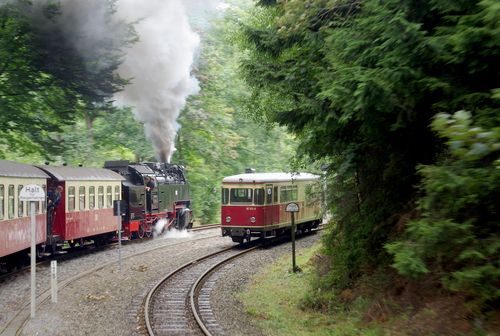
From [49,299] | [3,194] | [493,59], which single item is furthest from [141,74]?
[493,59]

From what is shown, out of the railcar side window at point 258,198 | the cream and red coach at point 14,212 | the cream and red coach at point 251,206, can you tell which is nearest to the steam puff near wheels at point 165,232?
the cream and red coach at point 251,206

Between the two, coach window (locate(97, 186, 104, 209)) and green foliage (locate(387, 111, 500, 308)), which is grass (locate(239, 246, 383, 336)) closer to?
green foliage (locate(387, 111, 500, 308))

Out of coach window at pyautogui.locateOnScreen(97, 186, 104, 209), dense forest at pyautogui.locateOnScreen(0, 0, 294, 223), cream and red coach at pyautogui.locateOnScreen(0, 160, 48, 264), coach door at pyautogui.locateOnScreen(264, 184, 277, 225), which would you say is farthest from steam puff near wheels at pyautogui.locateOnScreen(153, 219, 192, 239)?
cream and red coach at pyautogui.locateOnScreen(0, 160, 48, 264)

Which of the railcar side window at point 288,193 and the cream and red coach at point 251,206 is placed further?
the railcar side window at point 288,193

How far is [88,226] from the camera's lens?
2030cm

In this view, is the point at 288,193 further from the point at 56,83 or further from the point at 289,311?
the point at 289,311

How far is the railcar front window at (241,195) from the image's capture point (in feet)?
70.9

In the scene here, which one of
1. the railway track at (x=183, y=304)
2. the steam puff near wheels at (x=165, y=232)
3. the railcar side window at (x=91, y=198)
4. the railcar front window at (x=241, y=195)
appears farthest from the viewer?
the steam puff near wheels at (x=165, y=232)

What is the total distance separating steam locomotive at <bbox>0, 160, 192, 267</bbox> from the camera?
14.7 meters

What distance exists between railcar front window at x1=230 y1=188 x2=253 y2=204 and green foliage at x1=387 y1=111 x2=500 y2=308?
15.1 m

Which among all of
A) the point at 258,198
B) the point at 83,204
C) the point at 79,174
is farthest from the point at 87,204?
the point at 258,198

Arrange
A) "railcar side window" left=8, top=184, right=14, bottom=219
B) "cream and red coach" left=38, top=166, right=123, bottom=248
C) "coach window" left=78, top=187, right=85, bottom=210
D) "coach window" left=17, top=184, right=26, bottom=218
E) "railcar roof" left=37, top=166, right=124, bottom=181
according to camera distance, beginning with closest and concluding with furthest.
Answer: "railcar side window" left=8, top=184, right=14, bottom=219
"coach window" left=17, top=184, right=26, bottom=218
"railcar roof" left=37, top=166, right=124, bottom=181
"cream and red coach" left=38, top=166, right=123, bottom=248
"coach window" left=78, top=187, right=85, bottom=210

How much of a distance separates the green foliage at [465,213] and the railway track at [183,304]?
4578mm

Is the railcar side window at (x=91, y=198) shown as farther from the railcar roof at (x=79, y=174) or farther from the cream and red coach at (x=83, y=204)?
the railcar roof at (x=79, y=174)
